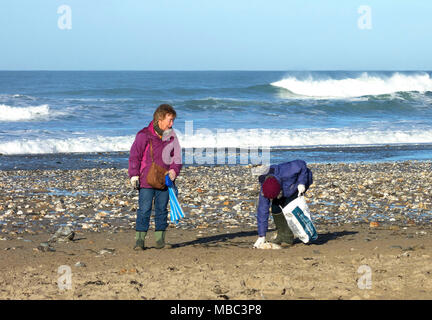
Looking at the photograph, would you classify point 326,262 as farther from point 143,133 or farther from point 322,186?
point 322,186

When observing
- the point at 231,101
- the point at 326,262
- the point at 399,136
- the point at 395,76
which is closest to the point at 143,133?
the point at 326,262

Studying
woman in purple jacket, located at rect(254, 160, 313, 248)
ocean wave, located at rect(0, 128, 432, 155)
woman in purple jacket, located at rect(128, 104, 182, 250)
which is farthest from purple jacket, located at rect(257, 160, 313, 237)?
ocean wave, located at rect(0, 128, 432, 155)

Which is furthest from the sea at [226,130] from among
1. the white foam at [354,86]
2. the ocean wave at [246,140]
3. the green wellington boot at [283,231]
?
the green wellington boot at [283,231]

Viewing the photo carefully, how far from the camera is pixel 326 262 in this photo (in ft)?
21.7

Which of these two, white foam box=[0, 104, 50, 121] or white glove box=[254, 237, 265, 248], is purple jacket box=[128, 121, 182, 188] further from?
white foam box=[0, 104, 50, 121]

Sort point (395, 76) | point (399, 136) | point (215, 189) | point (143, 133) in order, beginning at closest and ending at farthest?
1. point (143, 133)
2. point (215, 189)
3. point (399, 136)
4. point (395, 76)

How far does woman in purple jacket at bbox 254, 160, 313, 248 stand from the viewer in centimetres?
721

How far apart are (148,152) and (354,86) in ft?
177

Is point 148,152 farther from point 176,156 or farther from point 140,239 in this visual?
point 140,239

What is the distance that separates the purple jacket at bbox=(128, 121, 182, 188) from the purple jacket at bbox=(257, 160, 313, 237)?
1133 millimetres

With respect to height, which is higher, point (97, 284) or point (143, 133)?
point (143, 133)

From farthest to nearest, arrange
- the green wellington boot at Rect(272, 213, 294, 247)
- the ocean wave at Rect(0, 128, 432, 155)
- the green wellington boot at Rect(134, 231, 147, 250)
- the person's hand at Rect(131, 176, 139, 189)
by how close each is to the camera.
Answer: the ocean wave at Rect(0, 128, 432, 155)
the green wellington boot at Rect(272, 213, 294, 247)
the green wellington boot at Rect(134, 231, 147, 250)
the person's hand at Rect(131, 176, 139, 189)

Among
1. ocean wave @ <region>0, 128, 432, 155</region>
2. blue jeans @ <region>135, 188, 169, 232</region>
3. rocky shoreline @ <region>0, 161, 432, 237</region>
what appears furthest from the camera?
ocean wave @ <region>0, 128, 432, 155</region>
